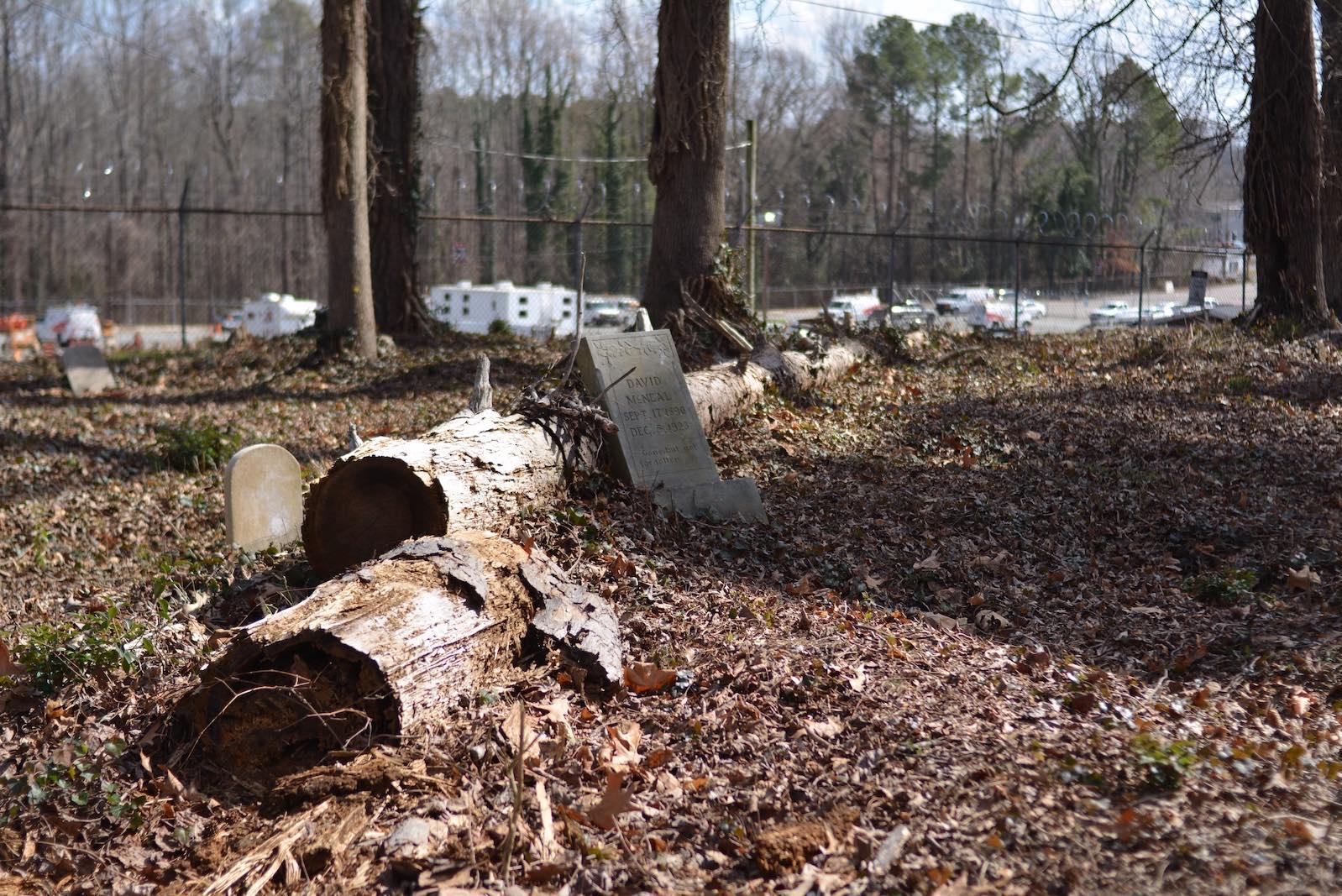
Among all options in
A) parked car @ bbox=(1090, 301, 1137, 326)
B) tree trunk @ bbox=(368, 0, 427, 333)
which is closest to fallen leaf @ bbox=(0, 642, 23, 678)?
tree trunk @ bbox=(368, 0, 427, 333)

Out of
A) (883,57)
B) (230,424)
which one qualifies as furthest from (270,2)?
(230,424)

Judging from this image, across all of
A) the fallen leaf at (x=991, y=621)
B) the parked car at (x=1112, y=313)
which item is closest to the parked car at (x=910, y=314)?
the parked car at (x=1112, y=313)

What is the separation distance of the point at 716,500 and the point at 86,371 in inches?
362

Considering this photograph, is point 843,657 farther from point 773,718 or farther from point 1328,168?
point 1328,168

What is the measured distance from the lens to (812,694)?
4047 millimetres

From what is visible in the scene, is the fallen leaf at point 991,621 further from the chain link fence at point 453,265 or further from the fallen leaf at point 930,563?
the chain link fence at point 453,265

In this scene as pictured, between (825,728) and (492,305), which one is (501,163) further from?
(825,728)

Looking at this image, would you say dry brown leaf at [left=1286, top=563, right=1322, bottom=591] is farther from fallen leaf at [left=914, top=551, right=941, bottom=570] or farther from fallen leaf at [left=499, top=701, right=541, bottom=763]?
fallen leaf at [left=499, top=701, right=541, bottom=763]

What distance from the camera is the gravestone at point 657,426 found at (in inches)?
254

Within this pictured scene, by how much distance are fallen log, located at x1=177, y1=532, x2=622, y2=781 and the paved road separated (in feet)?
60.2

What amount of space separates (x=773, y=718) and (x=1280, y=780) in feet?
5.08

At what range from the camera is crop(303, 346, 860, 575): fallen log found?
207 inches

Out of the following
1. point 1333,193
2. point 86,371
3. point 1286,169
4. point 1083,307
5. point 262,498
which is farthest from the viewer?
point 1083,307

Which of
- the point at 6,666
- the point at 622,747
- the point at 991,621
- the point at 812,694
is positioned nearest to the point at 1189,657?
the point at 991,621
